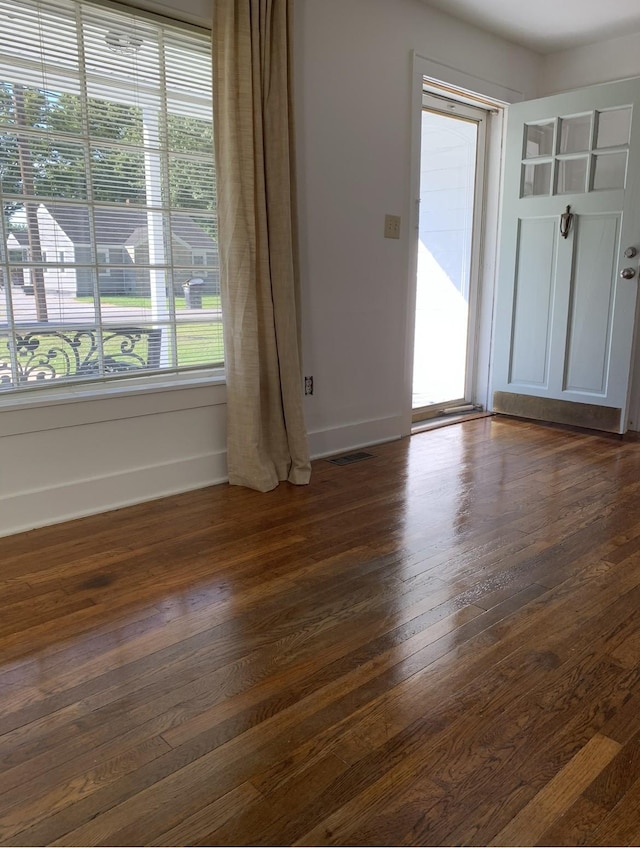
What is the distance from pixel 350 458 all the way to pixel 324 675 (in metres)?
1.96

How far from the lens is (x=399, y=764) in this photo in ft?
4.28

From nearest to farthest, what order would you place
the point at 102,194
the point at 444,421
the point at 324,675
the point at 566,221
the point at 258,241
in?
the point at 324,675
the point at 102,194
the point at 258,241
the point at 566,221
the point at 444,421

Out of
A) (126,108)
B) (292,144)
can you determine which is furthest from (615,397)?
(126,108)

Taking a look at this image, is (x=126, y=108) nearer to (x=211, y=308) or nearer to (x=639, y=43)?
(x=211, y=308)

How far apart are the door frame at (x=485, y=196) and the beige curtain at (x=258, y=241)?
3.38 ft

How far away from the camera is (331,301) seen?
340 cm

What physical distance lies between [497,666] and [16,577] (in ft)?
4.98

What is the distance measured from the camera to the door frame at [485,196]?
3672mm

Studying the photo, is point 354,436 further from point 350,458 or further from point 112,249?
point 112,249

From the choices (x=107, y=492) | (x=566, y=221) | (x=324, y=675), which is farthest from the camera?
(x=566, y=221)

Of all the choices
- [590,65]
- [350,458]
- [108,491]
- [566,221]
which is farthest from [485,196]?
[108,491]

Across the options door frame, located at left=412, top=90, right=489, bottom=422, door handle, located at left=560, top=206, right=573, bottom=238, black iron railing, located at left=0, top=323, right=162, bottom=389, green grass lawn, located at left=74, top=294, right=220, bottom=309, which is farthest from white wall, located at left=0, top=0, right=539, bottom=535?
door handle, located at left=560, top=206, right=573, bottom=238

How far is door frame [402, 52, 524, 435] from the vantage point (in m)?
3.67

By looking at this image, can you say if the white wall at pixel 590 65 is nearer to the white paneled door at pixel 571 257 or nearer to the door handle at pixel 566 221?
Result: the white paneled door at pixel 571 257
